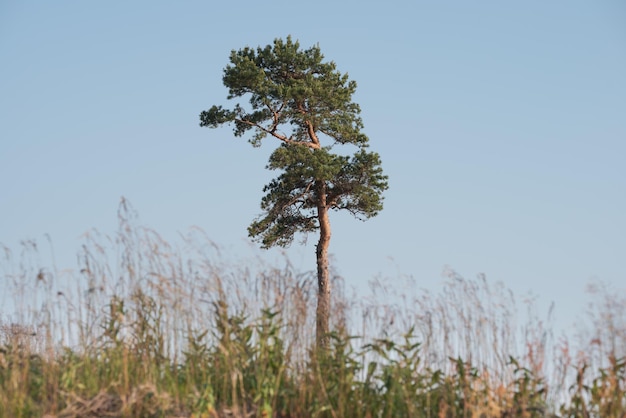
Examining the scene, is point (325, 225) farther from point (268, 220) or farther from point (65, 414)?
point (65, 414)

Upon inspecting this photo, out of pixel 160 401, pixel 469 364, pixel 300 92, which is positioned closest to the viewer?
pixel 160 401

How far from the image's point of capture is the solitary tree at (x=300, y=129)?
18094 millimetres

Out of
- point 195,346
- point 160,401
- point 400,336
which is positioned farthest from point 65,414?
point 400,336

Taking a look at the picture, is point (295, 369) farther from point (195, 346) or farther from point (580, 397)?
point (580, 397)

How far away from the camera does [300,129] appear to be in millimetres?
19203

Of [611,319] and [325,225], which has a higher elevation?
[325,225]

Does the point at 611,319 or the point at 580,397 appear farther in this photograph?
the point at 611,319

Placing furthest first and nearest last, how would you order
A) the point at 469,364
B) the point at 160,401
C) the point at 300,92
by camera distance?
the point at 300,92, the point at 469,364, the point at 160,401

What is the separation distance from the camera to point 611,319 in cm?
562

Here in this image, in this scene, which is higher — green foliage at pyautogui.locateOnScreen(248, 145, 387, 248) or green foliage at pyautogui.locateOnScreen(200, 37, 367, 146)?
green foliage at pyautogui.locateOnScreen(200, 37, 367, 146)

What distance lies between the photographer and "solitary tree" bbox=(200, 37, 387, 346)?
18.1 m

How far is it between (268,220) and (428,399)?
45.8ft

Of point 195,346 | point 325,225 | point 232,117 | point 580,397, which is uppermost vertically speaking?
point 232,117

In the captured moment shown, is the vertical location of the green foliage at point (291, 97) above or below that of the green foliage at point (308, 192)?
above
